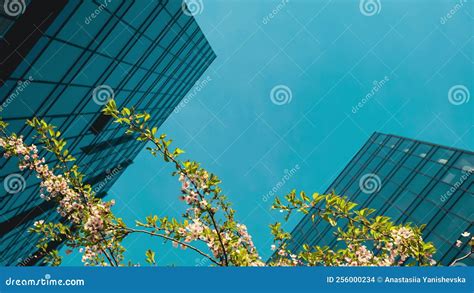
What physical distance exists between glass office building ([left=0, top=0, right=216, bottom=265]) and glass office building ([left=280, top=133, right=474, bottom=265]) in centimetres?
1618

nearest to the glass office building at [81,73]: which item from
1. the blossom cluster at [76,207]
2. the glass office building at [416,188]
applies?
the blossom cluster at [76,207]

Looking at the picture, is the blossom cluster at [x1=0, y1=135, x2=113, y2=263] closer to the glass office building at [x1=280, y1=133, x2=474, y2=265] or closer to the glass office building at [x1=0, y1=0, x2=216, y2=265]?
the glass office building at [x1=0, y1=0, x2=216, y2=265]

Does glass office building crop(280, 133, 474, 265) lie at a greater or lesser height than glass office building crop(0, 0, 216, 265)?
greater

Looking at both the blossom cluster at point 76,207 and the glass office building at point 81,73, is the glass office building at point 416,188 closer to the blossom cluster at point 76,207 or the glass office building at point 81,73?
the blossom cluster at point 76,207

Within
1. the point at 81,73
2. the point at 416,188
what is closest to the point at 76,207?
the point at 81,73

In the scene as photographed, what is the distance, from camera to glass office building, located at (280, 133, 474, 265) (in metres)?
14.8

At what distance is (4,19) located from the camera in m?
8.16

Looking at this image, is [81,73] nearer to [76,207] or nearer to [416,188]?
[76,207]

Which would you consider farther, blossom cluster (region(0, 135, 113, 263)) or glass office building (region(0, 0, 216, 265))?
glass office building (region(0, 0, 216, 265))

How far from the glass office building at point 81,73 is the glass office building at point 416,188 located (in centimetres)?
1618

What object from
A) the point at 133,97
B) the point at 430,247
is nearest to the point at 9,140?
the point at 430,247

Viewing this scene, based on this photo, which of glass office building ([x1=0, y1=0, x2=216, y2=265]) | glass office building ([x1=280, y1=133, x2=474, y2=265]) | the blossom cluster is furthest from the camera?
glass office building ([x1=280, y1=133, x2=474, y2=265])

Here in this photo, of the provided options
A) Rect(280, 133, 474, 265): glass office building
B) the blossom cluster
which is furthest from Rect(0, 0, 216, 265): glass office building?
Rect(280, 133, 474, 265): glass office building

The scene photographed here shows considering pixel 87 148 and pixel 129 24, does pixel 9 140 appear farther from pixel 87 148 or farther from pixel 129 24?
pixel 87 148
